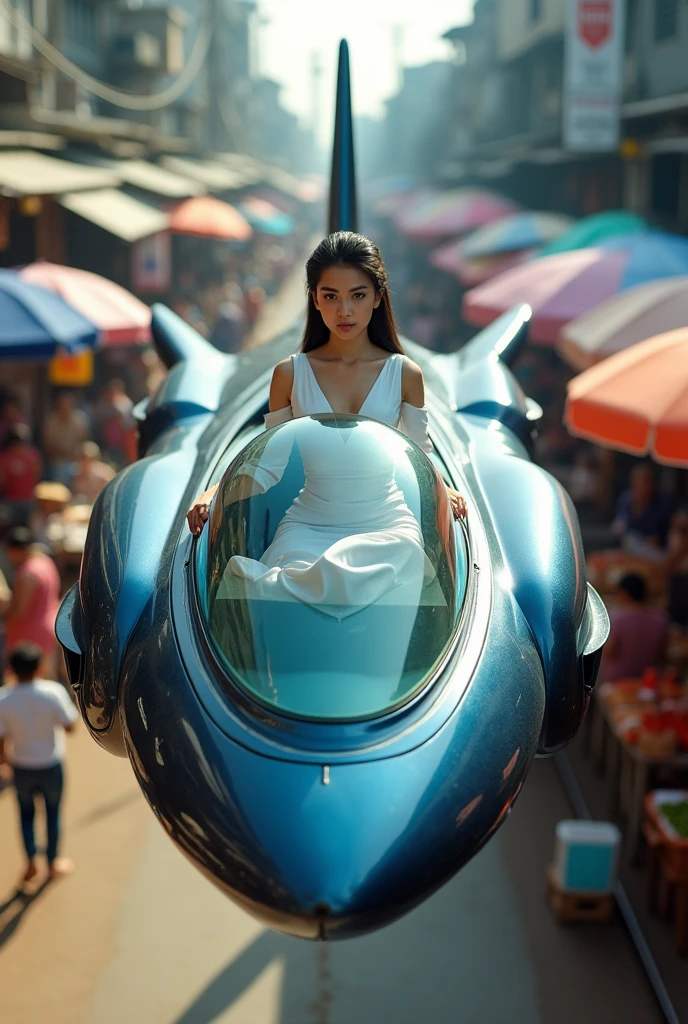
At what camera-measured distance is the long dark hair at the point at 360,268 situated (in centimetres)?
364

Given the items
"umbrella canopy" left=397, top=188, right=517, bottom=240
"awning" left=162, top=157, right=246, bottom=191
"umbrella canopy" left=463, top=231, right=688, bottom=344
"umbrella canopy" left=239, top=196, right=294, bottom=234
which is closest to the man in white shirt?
"umbrella canopy" left=463, top=231, right=688, bottom=344

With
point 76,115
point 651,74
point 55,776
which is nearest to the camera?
point 55,776

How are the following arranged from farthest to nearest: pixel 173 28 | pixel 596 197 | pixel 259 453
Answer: pixel 173 28, pixel 596 197, pixel 259 453

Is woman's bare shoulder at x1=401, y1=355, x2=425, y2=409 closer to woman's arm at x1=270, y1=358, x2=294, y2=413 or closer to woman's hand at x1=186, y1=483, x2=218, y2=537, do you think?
woman's arm at x1=270, y1=358, x2=294, y2=413

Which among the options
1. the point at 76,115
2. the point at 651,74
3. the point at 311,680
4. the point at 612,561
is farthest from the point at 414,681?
the point at 76,115

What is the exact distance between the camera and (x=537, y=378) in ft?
48.7

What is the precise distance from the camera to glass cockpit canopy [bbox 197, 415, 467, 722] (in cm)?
294

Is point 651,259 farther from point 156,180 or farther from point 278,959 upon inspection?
point 156,180

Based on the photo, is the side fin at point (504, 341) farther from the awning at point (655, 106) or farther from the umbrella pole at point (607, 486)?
the awning at point (655, 106)

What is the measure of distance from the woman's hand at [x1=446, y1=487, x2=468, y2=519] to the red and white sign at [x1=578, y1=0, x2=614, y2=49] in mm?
14457

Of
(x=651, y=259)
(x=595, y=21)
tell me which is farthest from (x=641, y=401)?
(x=595, y=21)

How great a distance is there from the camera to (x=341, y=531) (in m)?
3.35

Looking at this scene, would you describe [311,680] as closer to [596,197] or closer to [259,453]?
[259,453]

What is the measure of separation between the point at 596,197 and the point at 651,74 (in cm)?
662
